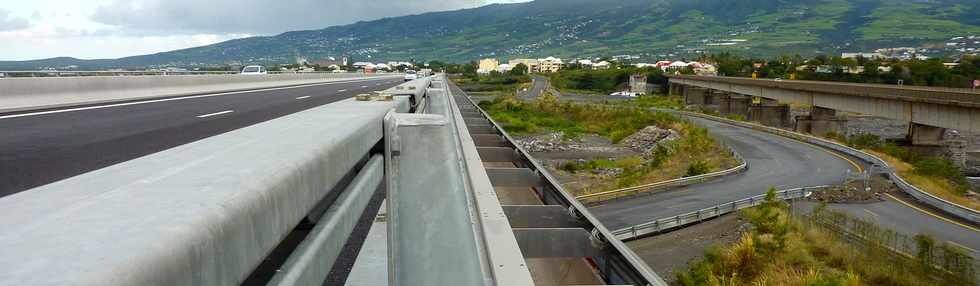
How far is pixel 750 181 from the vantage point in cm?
3200

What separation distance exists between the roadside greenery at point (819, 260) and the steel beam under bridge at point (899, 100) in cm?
1732

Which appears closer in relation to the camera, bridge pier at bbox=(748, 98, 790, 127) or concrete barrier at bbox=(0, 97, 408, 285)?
concrete barrier at bbox=(0, 97, 408, 285)

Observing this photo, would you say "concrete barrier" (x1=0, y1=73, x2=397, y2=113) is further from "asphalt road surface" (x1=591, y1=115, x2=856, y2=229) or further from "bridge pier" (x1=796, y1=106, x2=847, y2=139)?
"bridge pier" (x1=796, y1=106, x2=847, y2=139)

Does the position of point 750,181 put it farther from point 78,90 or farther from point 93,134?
point 93,134

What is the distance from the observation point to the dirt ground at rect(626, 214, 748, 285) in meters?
19.8

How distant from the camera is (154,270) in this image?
126 centimetres

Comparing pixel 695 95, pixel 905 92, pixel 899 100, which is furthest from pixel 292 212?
pixel 695 95

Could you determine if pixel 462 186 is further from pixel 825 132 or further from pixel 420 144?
pixel 825 132

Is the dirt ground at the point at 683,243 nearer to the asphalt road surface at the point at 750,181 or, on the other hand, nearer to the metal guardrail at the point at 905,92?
the asphalt road surface at the point at 750,181

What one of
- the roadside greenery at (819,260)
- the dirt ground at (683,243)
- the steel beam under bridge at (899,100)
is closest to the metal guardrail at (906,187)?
the steel beam under bridge at (899,100)

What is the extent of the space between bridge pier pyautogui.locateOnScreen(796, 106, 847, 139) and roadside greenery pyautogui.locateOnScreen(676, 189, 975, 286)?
136 ft

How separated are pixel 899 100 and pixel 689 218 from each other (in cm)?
2586

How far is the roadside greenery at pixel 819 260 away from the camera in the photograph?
665 inches

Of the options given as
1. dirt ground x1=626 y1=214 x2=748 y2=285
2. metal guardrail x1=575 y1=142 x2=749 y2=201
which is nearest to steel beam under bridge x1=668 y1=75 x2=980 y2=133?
metal guardrail x1=575 y1=142 x2=749 y2=201
